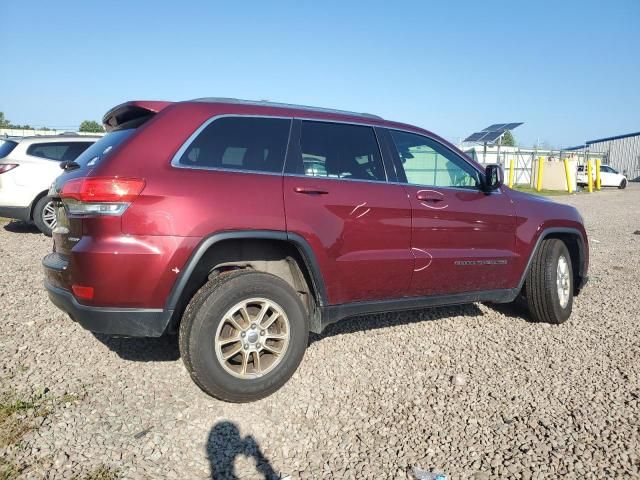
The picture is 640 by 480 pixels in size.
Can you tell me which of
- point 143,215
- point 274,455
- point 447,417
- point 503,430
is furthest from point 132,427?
point 503,430

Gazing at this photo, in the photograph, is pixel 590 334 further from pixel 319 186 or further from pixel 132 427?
pixel 132 427

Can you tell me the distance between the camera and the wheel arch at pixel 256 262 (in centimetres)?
283

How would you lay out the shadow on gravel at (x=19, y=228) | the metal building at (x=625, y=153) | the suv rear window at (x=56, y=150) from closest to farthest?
the suv rear window at (x=56, y=150)
the shadow on gravel at (x=19, y=228)
the metal building at (x=625, y=153)

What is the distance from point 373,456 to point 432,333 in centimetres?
189

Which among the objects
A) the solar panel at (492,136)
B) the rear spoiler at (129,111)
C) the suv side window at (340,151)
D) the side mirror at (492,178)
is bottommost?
the side mirror at (492,178)

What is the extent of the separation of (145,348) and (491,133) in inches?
1054

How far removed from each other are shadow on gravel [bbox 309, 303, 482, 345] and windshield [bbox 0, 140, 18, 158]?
23.3 ft

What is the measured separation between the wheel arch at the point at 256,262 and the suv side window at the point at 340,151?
0.52 m

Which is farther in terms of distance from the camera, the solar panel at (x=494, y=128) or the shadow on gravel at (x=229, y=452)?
the solar panel at (x=494, y=128)

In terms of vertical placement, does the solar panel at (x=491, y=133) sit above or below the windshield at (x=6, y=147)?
above

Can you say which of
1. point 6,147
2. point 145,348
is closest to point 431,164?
point 145,348

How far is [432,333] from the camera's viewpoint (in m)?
4.25

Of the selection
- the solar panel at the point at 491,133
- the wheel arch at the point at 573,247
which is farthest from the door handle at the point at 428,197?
the solar panel at the point at 491,133

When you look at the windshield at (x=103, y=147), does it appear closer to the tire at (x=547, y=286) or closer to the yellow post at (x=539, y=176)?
the tire at (x=547, y=286)
